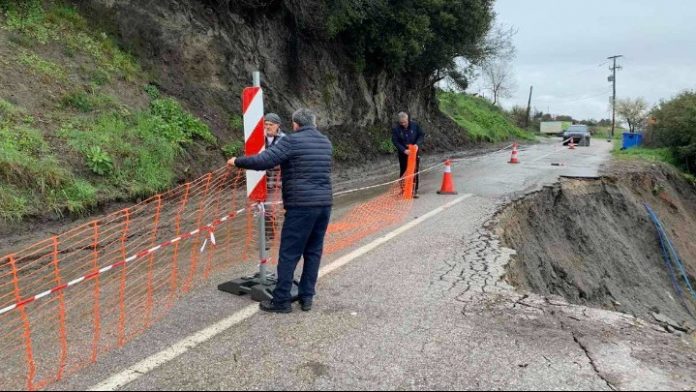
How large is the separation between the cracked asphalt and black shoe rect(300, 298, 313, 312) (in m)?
0.08

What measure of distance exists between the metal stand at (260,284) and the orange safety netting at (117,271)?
53cm

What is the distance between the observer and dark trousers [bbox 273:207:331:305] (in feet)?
15.8

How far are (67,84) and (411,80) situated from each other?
1661 centimetres

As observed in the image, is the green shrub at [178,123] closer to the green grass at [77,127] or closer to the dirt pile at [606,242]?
the green grass at [77,127]

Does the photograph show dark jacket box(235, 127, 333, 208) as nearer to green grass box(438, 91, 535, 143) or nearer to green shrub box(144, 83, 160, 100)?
green shrub box(144, 83, 160, 100)

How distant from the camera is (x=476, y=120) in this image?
38125 mm

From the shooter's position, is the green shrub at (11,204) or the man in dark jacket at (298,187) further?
the green shrub at (11,204)

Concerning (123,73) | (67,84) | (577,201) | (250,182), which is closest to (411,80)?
(577,201)

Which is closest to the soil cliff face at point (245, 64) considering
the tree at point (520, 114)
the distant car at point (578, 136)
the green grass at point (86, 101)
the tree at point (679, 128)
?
the green grass at point (86, 101)

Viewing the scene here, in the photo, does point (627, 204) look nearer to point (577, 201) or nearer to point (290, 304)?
point (577, 201)

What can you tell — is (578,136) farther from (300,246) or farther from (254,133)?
(300,246)

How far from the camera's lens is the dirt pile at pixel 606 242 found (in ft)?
31.7

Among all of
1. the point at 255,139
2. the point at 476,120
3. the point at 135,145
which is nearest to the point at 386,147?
the point at 135,145

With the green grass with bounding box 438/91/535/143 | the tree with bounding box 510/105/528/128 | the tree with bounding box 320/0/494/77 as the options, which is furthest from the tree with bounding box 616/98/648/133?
the tree with bounding box 320/0/494/77
